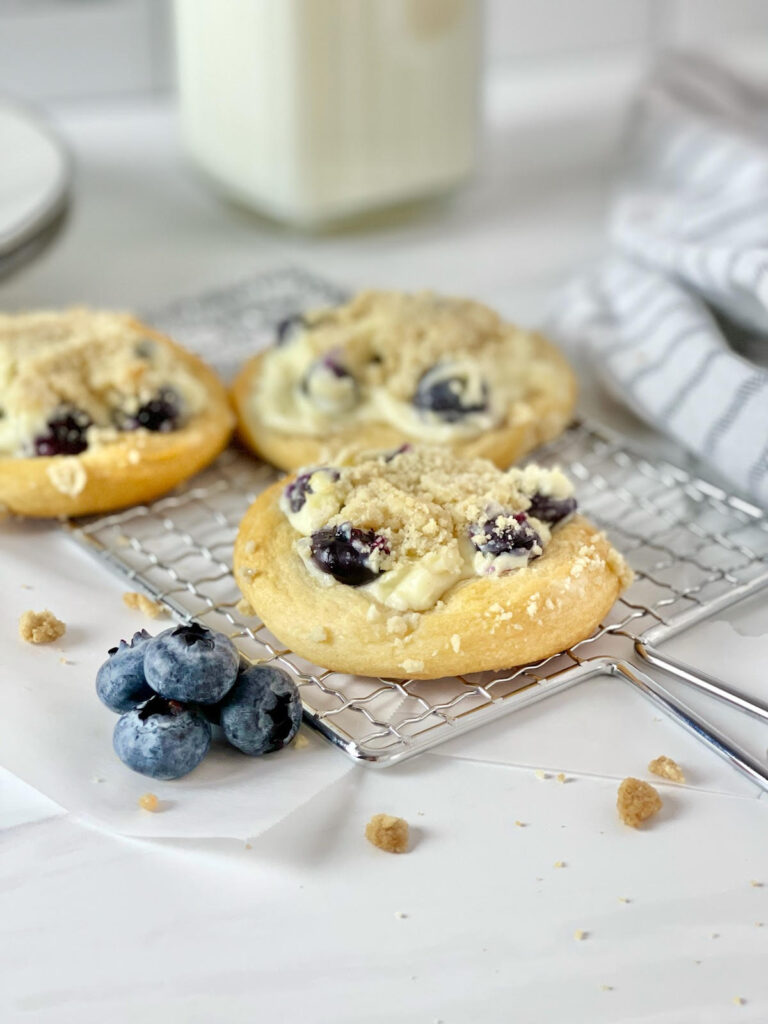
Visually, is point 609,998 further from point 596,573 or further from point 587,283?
point 587,283

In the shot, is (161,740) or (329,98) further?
(329,98)

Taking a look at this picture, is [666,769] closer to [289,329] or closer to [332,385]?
[332,385]

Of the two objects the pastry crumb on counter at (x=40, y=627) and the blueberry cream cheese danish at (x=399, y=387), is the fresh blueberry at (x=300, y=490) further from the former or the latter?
the pastry crumb on counter at (x=40, y=627)

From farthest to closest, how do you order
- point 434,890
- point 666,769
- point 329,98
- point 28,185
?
point 329,98, point 28,185, point 666,769, point 434,890

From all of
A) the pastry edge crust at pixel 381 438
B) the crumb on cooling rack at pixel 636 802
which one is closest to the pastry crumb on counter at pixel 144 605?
the pastry edge crust at pixel 381 438

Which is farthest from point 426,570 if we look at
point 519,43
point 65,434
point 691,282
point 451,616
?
point 519,43

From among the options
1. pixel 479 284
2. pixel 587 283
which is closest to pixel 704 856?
pixel 587 283

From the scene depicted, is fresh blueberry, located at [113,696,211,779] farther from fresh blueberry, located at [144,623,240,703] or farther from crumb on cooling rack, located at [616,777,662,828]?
crumb on cooling rack, located at [616,777,662,828]
